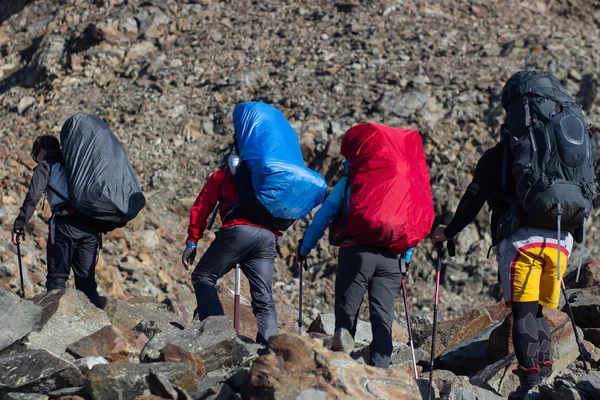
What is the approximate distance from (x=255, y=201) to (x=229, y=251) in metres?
0.41

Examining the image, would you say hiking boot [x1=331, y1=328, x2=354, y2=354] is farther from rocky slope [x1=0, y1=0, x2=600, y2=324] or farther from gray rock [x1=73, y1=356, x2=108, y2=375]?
rocky slope [x1=0, y1=0, x2=600, y2=324]

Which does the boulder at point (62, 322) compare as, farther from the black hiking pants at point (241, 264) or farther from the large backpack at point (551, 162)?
the large backpack at point (551, 162)

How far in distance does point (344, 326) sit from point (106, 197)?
8.38 ft

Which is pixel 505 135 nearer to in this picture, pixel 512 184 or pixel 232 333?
pixel 512 184

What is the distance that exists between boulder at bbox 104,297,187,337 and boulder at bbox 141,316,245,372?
93cm

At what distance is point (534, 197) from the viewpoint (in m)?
5.04

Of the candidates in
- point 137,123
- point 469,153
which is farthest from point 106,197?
point 137,123

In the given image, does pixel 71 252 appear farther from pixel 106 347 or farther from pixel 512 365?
pixel 512 365

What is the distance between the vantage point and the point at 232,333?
5.43m

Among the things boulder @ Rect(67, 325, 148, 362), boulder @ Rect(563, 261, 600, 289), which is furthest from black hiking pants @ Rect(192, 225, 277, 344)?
boulder @ Rect(563, 261, 600, 289)

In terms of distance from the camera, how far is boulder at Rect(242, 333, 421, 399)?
13.9 ft

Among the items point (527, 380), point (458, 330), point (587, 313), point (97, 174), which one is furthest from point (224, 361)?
point (587, 313)

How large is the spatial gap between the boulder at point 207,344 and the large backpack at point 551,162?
6.61 feet

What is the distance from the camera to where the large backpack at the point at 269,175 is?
19.5 ft
